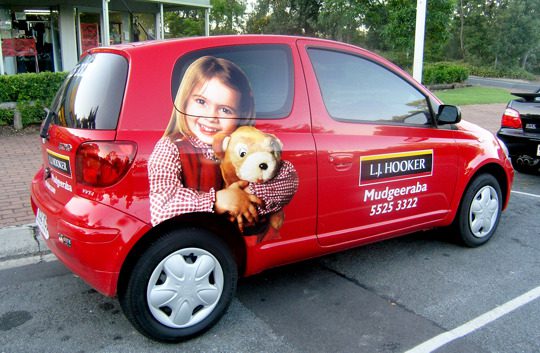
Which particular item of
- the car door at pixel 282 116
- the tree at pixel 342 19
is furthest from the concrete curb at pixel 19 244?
the tree at pixel 342 19

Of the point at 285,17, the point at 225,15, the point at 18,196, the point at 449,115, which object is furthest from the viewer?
the point at 285,17

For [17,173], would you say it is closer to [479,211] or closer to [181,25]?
[479,211]

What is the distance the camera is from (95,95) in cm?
291

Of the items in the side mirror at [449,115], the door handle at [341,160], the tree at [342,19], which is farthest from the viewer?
the tree at [342,19]

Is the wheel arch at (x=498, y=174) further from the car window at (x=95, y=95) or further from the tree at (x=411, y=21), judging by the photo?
the tree at (x=411, y=21)

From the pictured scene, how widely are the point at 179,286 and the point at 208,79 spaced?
121 cm

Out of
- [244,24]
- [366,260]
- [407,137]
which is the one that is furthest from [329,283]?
[244,24]

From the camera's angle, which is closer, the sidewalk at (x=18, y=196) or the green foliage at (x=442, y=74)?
the sidewalk at (x=18, y=196)

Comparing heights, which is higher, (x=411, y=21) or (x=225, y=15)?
(x=225, y=15)

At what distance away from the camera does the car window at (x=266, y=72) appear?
312cm

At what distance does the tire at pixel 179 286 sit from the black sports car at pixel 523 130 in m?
5.14

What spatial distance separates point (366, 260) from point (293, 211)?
133cm

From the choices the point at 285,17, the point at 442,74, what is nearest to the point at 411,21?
the point at 442,74

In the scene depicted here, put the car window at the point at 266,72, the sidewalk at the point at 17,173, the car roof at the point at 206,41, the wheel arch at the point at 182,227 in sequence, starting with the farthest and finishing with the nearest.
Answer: the sidewalk at the point at 17,173 < the car window at the point at 266,72 < the car roof at the point at 206,41 < the wheel arch at the point at 182,227
